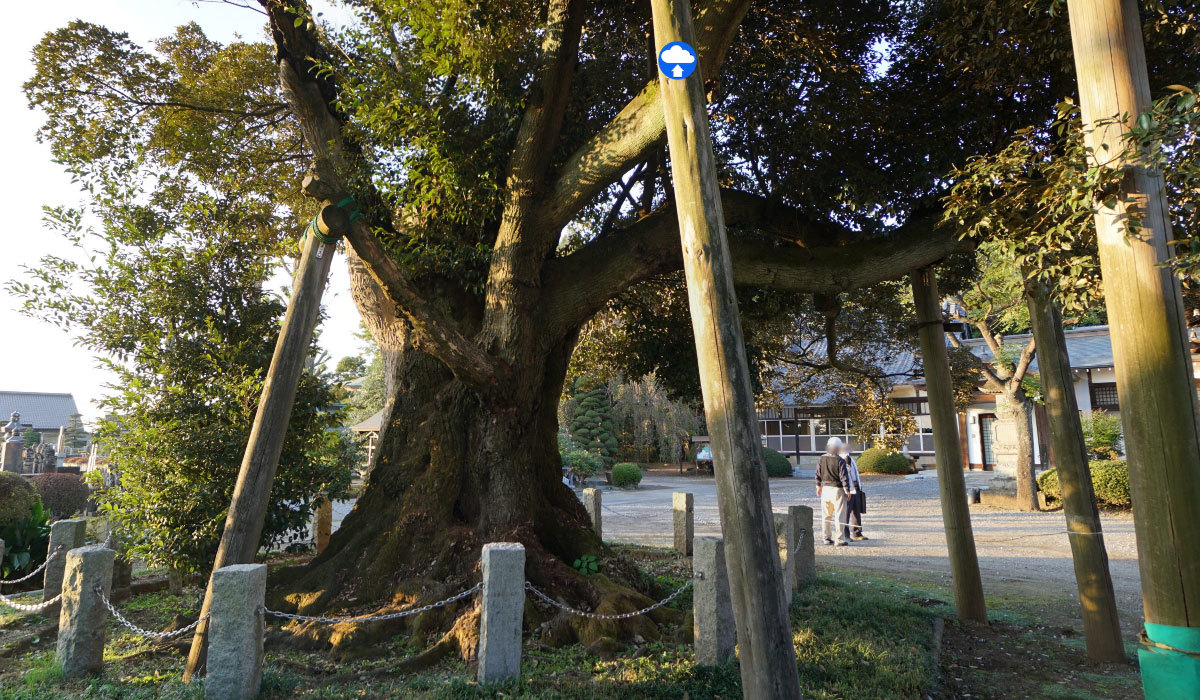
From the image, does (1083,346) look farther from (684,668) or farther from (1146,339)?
(684,668)

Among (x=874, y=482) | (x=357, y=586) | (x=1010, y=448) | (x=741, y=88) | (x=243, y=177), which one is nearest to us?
(x=357, y=586)

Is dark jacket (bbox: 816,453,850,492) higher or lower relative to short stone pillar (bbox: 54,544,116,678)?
higher

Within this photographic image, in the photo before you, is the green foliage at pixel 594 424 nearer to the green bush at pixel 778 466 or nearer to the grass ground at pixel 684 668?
the green bush at pixel 778 466

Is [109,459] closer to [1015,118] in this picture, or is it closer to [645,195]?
[645,195]

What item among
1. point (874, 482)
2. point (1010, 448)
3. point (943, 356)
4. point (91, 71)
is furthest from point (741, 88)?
point (874, 482)

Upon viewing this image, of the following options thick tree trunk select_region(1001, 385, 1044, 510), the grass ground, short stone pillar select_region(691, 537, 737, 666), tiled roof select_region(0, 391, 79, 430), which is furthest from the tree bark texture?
tiled roof select_region(0, 391, 79, 430)

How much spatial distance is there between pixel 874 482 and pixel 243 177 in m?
22.1

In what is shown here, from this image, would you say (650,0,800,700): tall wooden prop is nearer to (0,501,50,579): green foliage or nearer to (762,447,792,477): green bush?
(0,501,50,579): green foliage

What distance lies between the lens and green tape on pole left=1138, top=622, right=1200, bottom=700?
2807mm

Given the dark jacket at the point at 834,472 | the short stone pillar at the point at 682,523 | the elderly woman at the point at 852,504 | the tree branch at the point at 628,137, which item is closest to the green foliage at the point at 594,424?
the elderly woman at the point at 852,504

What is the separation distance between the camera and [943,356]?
22.4ft

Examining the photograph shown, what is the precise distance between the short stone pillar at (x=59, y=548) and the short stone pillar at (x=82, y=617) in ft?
8.20

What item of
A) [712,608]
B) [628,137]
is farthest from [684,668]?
[628,137]

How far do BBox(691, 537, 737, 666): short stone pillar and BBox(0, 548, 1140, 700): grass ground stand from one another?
131 mm
